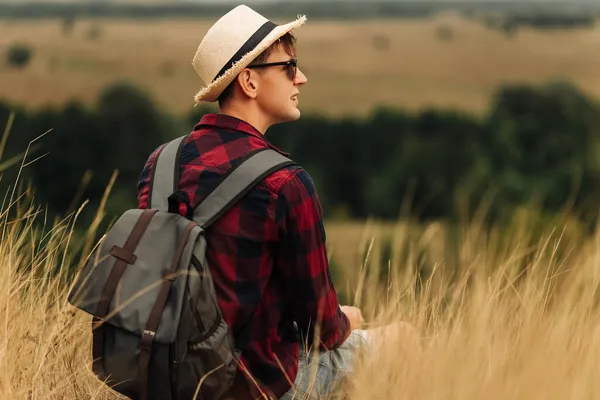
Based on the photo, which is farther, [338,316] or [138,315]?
[338,316]

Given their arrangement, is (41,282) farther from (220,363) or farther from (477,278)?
(477,278)

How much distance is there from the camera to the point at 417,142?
59.5 metres

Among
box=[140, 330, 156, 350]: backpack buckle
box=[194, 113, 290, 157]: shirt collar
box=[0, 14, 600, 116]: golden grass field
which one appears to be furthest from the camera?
box=[0, 14, 600, 116]: golden grass field

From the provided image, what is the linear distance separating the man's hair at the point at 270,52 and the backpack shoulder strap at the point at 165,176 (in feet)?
0.58

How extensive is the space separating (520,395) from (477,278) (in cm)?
80

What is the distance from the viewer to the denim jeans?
103 inches

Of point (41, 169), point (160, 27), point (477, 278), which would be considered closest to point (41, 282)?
point (477, 278)

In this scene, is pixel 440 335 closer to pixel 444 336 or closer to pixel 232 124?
pixel 444 336

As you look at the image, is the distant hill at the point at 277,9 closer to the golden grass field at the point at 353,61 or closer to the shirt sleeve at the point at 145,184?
the golden grass field at the point at 353,61

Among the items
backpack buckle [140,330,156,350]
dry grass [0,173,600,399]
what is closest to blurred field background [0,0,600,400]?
dry grass [0,173,600,399]

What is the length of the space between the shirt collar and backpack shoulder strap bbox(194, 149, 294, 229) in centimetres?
12

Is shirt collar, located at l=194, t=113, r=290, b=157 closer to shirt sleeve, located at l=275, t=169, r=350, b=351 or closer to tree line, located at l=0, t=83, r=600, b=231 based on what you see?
shirt sleeve, located at l=275, t=169, r=350, b=351

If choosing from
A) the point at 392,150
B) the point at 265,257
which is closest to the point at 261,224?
the point at 265,257

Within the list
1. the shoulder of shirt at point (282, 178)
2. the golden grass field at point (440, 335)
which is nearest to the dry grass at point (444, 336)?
the golden grass field at point (440, 335)
